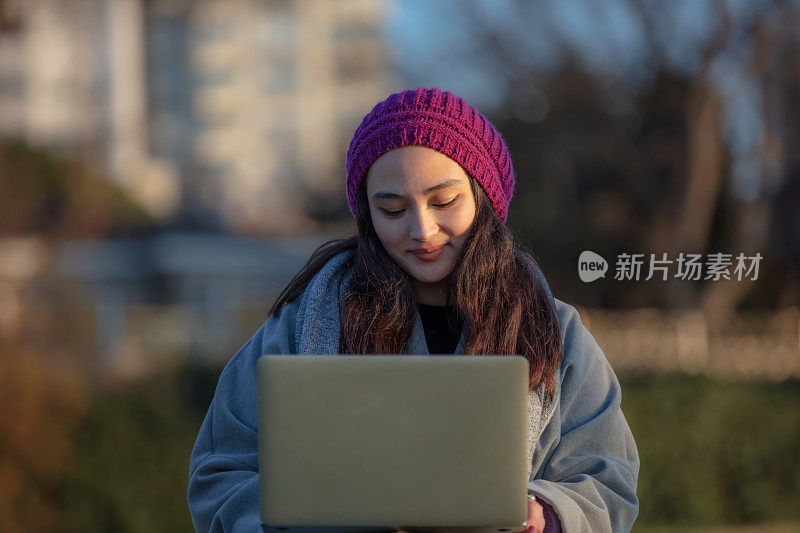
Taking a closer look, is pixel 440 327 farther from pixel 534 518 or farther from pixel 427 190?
pixel 534 518

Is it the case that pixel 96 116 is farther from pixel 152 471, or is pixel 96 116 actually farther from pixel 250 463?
pixel 250 463

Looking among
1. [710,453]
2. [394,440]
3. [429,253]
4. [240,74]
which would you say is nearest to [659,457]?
[710,453]

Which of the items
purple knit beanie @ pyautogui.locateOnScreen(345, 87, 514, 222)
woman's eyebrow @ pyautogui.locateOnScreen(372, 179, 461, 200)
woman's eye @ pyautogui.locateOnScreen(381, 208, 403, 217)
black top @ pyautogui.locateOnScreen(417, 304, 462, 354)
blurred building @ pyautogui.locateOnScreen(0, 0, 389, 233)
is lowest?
black top @ pyautogui.locateOnScreen(417, 304, 462, 354)

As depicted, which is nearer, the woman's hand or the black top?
the woman's hand

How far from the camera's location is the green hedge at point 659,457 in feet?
20.1

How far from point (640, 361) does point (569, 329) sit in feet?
19.6

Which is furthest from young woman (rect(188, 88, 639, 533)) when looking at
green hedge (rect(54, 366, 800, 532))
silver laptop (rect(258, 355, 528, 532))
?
green hedge (rect(54, 366, 800, 532))

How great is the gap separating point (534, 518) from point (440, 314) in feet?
1.67

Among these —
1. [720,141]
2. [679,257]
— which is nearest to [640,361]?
[679,257]

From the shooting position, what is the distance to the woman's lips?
1.99 m

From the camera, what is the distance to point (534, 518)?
5.72ft

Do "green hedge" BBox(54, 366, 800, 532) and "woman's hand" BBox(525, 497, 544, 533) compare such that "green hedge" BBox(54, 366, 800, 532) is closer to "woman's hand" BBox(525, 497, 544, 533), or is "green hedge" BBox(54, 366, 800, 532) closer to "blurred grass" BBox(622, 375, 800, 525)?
"blurred grass" BBox(622, 375, 800, 525)

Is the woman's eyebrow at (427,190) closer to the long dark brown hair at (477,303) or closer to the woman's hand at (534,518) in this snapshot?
the long dark brown hair at (477,303)

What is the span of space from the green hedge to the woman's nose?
4.69 meters
